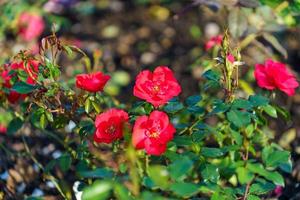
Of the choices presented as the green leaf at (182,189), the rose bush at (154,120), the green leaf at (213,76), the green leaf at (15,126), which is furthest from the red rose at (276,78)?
the green leaf at (15,126)

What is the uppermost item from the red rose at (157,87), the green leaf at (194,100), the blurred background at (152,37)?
the red rose at (157,87)

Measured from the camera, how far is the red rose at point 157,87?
165cm

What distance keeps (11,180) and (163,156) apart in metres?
0.73

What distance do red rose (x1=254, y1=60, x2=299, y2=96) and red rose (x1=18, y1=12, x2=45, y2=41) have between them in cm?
180

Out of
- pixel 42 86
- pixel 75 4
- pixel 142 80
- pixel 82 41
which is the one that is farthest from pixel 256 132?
pixel 75 4

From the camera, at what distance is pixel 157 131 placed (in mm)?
1596

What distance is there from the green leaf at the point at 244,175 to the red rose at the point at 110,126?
13.4 inches

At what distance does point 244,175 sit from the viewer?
1495 mm

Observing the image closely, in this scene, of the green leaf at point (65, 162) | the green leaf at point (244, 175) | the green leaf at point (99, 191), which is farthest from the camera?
the green leaf at point (65, 162)

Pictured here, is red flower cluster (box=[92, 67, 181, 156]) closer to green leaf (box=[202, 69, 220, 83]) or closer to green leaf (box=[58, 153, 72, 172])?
green leaf (box=[202, 69, 220, 83])

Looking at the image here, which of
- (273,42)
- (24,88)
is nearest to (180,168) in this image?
(24,88)

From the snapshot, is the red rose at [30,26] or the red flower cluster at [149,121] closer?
the red flower cluster at [149,121]

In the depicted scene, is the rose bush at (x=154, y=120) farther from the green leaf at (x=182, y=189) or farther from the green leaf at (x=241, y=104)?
the green leaf at (x=182, y=189)

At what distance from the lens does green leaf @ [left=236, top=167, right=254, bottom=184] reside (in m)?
1.48
